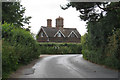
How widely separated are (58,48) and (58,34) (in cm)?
1238

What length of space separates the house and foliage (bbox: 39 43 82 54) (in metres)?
10.1

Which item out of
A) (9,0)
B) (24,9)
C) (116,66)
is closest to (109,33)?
(116,66)

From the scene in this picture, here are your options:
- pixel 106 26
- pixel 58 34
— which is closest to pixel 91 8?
pixel 106 26

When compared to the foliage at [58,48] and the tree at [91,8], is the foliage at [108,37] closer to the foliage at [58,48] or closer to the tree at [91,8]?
the tree at [91,8]

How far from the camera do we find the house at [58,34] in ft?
176

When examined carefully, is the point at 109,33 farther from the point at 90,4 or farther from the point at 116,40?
the point at 90,4

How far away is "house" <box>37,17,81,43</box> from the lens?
53500mm

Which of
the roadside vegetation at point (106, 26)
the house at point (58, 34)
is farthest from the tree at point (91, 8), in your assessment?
the house at point (58, 34)

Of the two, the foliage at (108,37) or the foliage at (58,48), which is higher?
the foliage at (108,37)

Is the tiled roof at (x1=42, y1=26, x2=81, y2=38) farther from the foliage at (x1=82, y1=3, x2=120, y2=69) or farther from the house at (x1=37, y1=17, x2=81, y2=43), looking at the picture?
the foliage at (x1=82, y1=3, x2=120, y2=69)

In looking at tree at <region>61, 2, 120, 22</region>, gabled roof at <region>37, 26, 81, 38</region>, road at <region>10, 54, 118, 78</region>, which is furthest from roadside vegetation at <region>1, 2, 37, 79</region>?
gabled roof at <region>37, 26, 81, 38</region>

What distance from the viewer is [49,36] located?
5275 cm

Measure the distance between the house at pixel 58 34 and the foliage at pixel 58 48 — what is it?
10095mm

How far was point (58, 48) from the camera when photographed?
42.5 metres
